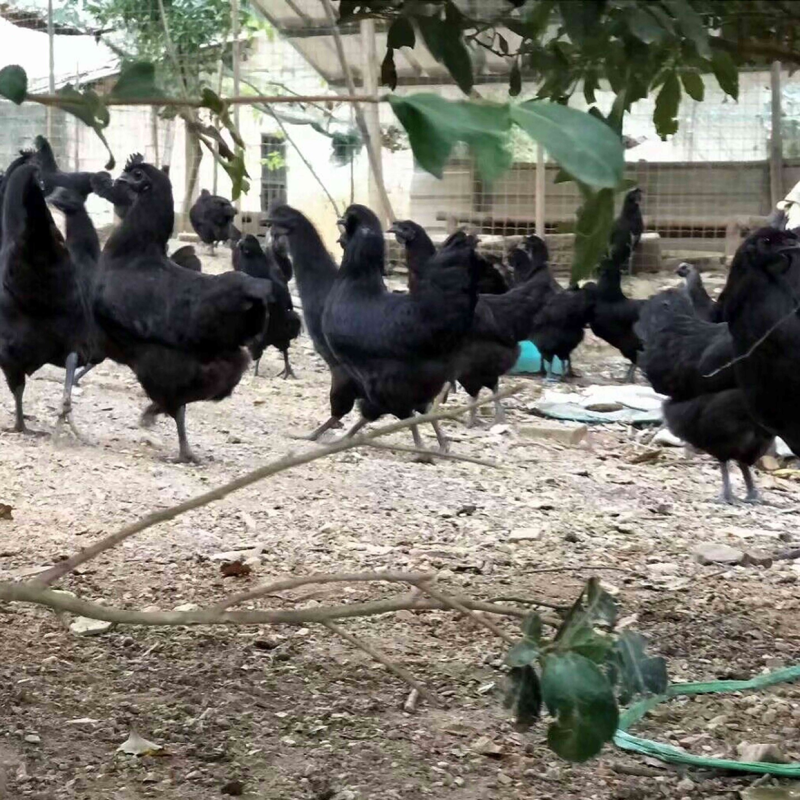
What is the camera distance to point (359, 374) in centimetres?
726

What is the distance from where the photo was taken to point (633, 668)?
6.32ft

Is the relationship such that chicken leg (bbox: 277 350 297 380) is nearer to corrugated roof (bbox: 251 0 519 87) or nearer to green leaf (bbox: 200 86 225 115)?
corrugated roof (bbox: 251 0 519 87)

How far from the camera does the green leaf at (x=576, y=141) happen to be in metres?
1.22

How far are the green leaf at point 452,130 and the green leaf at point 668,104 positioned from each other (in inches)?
39.3

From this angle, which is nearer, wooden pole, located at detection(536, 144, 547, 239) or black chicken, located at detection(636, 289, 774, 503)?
black chicken, located at detection(636, 289, 774, 503)

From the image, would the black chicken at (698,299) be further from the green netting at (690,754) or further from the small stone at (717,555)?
the green netting at (690,754)

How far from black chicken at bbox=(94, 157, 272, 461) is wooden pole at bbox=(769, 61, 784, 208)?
33.1 feet

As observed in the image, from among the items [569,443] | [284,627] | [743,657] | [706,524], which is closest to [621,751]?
[743,657]

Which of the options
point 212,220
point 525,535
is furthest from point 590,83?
point 212,220

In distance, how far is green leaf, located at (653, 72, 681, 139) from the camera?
2.24 metres

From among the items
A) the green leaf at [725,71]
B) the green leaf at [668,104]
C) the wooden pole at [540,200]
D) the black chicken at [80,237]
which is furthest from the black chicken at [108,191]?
the wooden pole at [540,200]

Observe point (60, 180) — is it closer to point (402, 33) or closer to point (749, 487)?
point (749, 487)

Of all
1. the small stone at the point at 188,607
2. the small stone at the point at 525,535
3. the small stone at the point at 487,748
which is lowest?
the small stone at the point at 525,535

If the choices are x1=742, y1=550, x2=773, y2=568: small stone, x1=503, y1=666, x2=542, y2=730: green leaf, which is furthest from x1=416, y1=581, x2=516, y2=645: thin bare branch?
x1=742, y1=550, x2=773, y2=568: small stone
